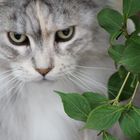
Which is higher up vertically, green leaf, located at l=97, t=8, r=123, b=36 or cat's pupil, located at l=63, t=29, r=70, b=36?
green leaf, located at l=97, t=8, r=123, b=36

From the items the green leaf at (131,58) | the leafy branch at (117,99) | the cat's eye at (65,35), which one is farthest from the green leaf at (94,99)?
the cat's eye at (65,35)

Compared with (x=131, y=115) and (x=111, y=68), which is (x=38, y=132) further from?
(x=131, y=115)

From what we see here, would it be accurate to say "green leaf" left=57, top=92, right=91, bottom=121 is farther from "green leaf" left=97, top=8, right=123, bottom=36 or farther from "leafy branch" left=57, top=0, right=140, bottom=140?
"green leaf" left=97, top=8, right=123, bottom=36

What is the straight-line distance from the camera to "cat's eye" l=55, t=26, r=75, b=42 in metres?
1.04

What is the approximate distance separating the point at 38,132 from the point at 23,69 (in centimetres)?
26

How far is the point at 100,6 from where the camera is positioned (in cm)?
108

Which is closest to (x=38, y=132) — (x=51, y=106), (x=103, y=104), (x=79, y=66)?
(x=51, y=106)

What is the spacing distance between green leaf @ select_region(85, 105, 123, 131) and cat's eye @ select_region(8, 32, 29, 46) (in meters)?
0.33

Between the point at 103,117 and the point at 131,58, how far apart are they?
131mm

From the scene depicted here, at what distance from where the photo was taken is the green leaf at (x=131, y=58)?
78 cm

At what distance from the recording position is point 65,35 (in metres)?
1.06

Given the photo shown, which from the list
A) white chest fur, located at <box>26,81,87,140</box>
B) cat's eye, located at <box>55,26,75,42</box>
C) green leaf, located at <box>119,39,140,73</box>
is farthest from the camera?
white chest fur, located at <box>26,81,87,140</box>

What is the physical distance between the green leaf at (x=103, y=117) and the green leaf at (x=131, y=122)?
0.02 meters

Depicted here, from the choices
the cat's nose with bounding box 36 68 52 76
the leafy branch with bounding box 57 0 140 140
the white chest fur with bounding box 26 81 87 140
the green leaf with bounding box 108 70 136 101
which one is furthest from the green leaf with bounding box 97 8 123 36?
the white chest fur with bounding box 26 81 87 140
